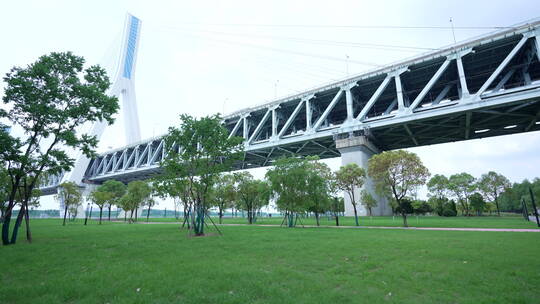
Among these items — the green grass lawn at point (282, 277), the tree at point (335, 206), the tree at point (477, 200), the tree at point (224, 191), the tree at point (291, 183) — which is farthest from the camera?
the tree at point (477, 200)

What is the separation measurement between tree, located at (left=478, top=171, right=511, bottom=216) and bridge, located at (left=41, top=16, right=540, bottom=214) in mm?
17469

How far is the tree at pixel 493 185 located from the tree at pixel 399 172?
40275mm

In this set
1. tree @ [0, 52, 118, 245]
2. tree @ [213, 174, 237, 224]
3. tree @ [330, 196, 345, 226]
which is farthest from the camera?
tree @ [213, 174, 237, 224]

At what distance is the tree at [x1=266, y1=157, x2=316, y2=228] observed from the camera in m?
29.0

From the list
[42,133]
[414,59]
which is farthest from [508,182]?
[42,133]

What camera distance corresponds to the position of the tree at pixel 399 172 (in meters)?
27.0

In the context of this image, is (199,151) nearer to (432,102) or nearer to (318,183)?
(318,183)

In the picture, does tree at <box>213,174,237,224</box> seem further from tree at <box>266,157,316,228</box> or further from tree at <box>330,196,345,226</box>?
tree at <box>330,196,345,226</box>

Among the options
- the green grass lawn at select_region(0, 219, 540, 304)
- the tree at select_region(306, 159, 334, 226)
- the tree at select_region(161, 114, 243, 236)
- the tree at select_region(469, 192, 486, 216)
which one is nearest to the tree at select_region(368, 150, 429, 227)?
the tree at select_region(306, 159, 334, 226)

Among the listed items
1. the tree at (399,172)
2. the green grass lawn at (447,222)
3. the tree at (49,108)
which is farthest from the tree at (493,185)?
the tree at (49,108)

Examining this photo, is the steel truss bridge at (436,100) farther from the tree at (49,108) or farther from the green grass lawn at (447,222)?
the tree at (49,108)

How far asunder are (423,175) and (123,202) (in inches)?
1891

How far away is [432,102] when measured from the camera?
137ft

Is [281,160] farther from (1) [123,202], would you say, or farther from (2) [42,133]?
(1) [123,202]
